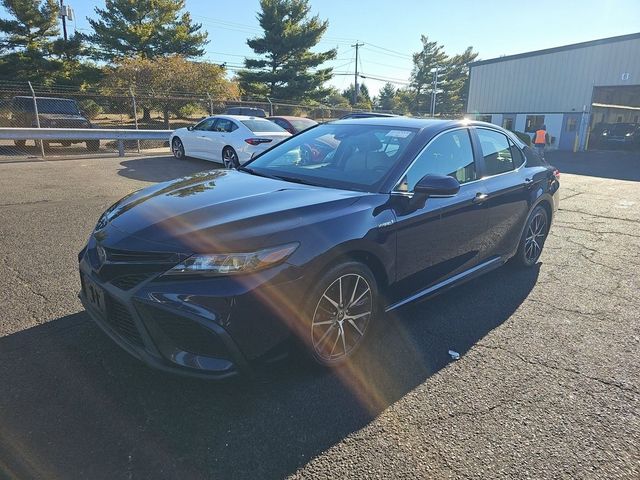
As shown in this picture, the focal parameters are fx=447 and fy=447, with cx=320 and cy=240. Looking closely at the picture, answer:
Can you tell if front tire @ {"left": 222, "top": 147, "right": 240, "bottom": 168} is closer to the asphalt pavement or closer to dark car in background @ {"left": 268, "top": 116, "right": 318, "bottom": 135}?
dark car in background @ {"left": 268, "top": 116, "right": 318, "bottom": 135}

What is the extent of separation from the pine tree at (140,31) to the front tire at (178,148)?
24.0m

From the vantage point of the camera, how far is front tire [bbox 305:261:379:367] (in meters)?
2.68

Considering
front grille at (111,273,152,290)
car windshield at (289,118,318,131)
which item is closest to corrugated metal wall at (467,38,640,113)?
car windshield at (289,118,318,131)

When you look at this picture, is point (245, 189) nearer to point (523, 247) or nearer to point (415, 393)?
point (415, 393)

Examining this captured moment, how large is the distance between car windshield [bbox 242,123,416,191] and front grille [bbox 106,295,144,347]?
62.7 inches

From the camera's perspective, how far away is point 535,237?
500 cm

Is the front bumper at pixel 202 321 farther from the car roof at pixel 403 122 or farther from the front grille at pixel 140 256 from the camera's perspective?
the car roof at pixel 403 122

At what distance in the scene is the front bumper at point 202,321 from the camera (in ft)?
7.51

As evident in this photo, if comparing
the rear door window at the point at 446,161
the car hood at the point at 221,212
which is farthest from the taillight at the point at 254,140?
the car hood at the point at 221,212

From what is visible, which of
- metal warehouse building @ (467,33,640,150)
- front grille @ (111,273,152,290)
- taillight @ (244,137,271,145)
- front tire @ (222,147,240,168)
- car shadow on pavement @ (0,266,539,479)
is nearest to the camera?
car shadow on pavement @ (0,266,539,479)

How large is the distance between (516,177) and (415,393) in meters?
2.71

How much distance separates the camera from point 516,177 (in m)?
4.48

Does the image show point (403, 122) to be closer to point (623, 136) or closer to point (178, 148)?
Answer: point (178, 148)

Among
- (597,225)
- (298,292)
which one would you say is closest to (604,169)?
(597,225)
